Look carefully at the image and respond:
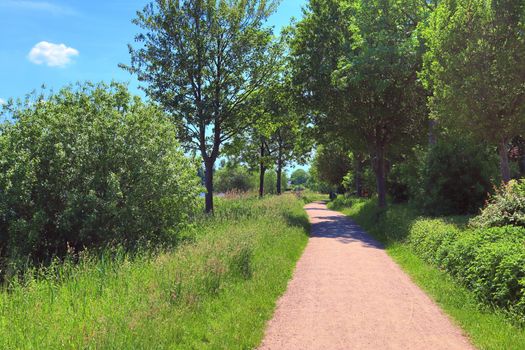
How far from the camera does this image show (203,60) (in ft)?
62.9

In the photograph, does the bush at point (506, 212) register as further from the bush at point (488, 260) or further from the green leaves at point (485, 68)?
the green leaves at point (485, 68)

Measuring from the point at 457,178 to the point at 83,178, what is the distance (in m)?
11.8

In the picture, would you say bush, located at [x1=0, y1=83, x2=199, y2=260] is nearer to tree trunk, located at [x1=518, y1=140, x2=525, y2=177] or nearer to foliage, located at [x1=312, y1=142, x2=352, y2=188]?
tree trunk, located at [x1=518, y1=140, x2=525, y2=177]

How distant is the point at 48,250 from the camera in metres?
9.97

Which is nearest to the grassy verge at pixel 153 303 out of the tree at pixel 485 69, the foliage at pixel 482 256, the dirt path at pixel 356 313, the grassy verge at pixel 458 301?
the dirt path at pixel 356 313

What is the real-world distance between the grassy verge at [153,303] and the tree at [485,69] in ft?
24.1

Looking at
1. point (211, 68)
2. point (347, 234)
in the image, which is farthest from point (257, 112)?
point (347, 234)

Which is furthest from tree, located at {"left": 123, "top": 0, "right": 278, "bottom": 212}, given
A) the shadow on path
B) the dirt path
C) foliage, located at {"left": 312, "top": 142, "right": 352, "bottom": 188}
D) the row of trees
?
foliage, located at {"left": 312, "top": 142, "right": 352, "bottom": 188}

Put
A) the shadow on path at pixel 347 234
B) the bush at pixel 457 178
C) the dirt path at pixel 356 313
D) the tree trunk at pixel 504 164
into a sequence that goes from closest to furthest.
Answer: the dirt path at pixel 356 313
the tree trunk at pixel 504 164
the bush at pixel 457 178
the shadow on path at pixel 347 234

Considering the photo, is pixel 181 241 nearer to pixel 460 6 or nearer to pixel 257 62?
pixel 460 6

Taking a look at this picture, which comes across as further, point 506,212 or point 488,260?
point 506,212

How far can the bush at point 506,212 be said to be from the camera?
8779mm

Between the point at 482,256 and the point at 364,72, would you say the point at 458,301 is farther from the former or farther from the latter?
the point at 364,72

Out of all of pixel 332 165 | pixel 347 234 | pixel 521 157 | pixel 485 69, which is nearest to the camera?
pixel 485 69
